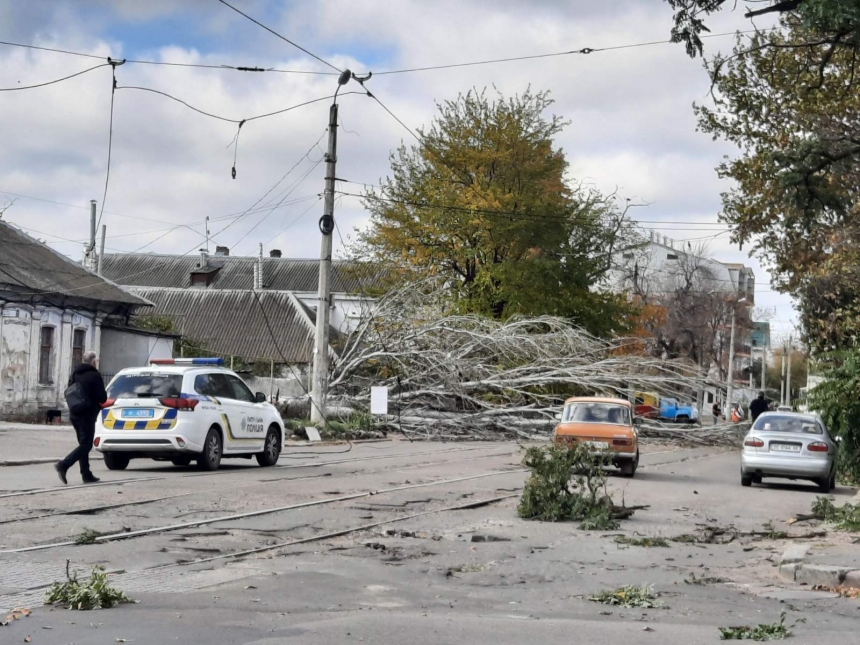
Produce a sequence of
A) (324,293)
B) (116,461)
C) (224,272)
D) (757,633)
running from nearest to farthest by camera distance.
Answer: (757,633)
(116,461)
(324,293)
(224,272)

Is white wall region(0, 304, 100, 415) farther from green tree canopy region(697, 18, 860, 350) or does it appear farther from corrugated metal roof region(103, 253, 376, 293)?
corrugated metal roof region(103, 253, 376, 293)

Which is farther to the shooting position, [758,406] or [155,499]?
[758,406]

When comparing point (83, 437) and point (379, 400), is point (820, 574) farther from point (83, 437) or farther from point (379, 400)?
point (379, 400)

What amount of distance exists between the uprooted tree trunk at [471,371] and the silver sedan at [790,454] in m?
12.2

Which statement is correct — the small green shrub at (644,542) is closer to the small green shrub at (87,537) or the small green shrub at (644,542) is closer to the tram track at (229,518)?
the tram track at (229,518)

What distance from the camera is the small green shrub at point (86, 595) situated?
7.23 m

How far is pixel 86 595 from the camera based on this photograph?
285 inches

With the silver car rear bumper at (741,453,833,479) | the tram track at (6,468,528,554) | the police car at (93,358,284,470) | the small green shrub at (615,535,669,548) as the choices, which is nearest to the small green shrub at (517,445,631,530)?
the small green shrub at (615,535,669,548)

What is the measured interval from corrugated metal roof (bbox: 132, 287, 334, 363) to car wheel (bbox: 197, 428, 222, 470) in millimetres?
34787

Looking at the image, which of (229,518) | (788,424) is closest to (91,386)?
(229,518)

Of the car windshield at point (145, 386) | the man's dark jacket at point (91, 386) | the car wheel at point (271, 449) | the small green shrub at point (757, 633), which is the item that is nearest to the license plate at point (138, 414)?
the car windshield at point (145, 386)

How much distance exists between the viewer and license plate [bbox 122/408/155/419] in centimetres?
1802

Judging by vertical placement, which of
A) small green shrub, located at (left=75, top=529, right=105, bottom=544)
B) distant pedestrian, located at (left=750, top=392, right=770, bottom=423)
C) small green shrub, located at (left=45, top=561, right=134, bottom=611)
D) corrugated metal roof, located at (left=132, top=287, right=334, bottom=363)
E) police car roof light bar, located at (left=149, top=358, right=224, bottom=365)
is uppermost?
corrugated metal roof, located at (left=132, top=287, right=334, bottom=363)

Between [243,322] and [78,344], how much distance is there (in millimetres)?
21181
